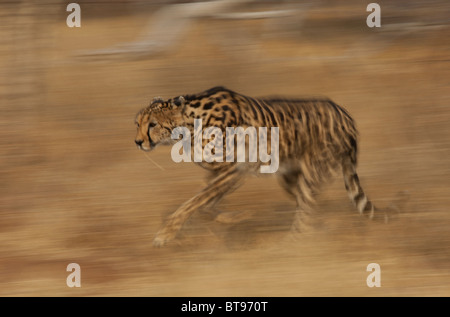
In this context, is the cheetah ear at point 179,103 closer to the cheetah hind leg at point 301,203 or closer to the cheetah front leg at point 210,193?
the cheetah front leg at point 210,193

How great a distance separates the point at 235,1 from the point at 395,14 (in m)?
2.05

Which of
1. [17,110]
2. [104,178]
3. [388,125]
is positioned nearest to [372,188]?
[388,125]

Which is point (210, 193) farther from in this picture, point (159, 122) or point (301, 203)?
point (301, 203)

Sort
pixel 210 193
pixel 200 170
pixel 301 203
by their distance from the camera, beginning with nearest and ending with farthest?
pixel 210 193, pixel 301 203, pixel 200 170

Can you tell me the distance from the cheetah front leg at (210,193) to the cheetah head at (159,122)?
1.61 ft

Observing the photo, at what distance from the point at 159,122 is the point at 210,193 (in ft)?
2.23

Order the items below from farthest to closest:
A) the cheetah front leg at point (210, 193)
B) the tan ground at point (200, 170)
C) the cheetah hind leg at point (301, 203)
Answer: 1. the cheetah hind leg at point (301, 203)
2. the cheetah front leg at point (210, 193)
3. the tan ground at point (200, 170)

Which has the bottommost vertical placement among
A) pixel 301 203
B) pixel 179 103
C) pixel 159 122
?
pixel 301 203

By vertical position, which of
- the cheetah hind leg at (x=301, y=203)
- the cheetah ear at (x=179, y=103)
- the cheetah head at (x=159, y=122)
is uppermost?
the cheetah ear at (x=179, y=103)

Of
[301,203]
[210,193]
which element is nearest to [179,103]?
[210,193]

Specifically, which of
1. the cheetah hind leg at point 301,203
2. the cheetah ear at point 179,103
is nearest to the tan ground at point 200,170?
the cheetah hind leg at point 301,203

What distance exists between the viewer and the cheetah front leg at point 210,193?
5672 millimetres

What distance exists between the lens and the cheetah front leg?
5.67m

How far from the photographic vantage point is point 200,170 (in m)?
6.96
